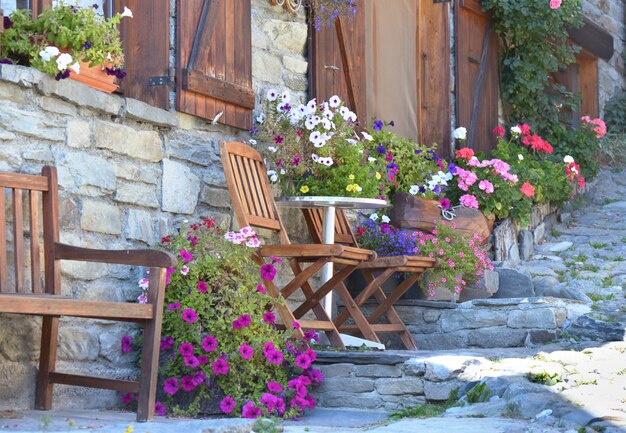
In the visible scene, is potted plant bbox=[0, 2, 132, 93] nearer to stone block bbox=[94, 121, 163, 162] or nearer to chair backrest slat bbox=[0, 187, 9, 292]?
stone block bbox=[94, 121, 163, 162]

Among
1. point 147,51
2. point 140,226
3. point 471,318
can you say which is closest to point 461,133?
point 471,318

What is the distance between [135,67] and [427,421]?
213 centimetres

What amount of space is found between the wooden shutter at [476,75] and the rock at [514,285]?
162cm

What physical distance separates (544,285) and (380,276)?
1.40m

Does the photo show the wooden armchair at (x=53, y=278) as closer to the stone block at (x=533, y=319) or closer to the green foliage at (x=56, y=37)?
the green foliage at (x=56, y=37)

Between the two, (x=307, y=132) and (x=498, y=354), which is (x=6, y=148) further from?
(x=498, y=354)

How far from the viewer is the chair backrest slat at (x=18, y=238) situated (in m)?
3.74

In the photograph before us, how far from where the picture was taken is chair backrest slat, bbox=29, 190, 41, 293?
381cm

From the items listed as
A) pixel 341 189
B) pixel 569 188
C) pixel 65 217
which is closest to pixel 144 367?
pixel 65 217

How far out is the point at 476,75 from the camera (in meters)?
8.18

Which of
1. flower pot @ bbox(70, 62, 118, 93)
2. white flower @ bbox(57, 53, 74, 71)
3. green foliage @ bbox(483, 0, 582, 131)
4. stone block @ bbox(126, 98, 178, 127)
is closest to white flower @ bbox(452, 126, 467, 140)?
green foliage @ bbox(483, 0, 582, 131)

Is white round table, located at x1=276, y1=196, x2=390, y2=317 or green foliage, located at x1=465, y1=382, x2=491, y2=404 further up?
white round table, located at x1=276, y1=196, x2=390, y2=317

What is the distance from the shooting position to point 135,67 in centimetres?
479

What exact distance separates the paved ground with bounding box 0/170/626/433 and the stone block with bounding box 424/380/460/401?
0.19ft
